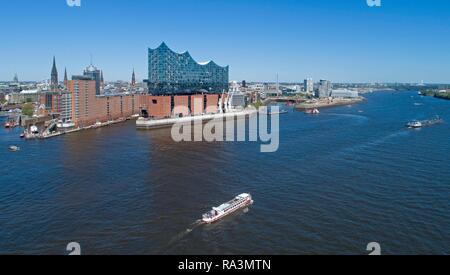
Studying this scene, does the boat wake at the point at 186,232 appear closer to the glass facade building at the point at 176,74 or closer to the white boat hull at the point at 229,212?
the white boat hull at the point at 229,212

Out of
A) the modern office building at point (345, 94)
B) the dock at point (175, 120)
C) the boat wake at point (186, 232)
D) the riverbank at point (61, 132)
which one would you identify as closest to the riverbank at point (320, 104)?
the modern office building at point (345, 94)

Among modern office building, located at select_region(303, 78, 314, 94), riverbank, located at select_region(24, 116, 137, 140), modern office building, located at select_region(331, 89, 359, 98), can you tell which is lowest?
riverbank, located at select_region(24, 116, 137, 140)

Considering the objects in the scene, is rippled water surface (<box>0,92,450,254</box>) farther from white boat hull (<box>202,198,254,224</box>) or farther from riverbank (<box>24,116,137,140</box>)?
riverbank (<box>24,116,137,140</box>)

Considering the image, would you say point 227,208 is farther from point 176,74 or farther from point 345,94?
point 345,94

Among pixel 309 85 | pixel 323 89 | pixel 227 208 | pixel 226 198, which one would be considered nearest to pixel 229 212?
pixel 227 208

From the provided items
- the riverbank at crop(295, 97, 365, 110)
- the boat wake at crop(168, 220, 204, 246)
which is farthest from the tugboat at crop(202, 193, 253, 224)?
the riverbank at crop(295, 97, 365, 110)
